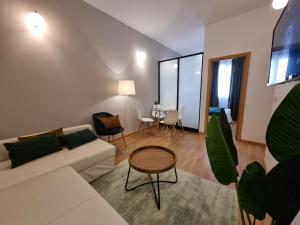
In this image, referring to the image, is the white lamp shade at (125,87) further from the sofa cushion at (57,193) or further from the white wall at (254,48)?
the white wall at (254,48)

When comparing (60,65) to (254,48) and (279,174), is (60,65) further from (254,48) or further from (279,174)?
(254,48)

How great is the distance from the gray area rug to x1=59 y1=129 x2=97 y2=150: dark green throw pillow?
2.06ft

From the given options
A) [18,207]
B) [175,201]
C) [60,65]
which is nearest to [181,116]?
[175,201]

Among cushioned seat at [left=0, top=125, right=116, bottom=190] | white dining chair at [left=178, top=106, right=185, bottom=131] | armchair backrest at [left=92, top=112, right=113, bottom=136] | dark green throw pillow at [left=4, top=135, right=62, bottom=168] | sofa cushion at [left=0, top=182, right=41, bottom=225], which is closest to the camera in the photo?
sofa cushion at [left=0, top=182, right=41, bottom=225]

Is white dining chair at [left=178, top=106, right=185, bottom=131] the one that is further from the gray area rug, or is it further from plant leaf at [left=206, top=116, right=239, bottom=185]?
plant leaf at [left=206, top=116, right=239, bottom=185]

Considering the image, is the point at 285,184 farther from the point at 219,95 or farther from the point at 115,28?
the point at 219,95

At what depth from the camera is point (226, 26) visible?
10.3 ft

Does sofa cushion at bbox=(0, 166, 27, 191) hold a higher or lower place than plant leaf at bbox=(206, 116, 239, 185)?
lower

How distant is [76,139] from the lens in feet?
6.72

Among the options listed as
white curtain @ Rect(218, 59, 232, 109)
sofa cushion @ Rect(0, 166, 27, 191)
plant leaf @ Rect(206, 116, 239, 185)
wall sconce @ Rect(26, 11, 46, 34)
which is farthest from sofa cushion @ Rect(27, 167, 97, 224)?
white curtain @ Rect(218, 59, 232, 109)

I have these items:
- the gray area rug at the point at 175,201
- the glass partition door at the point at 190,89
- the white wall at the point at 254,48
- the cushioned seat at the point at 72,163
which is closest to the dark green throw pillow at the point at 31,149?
the cushioned seat at the point at 72,163

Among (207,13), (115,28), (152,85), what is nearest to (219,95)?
(152,85)

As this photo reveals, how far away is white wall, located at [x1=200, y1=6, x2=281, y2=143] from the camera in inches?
107

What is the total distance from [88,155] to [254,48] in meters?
3.82
